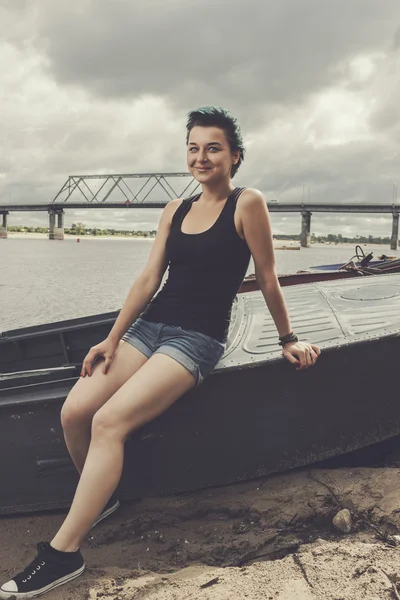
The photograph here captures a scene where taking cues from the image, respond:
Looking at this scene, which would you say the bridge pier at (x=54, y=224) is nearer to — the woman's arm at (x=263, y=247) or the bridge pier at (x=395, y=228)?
the bridge pier at (x=395, y=228)

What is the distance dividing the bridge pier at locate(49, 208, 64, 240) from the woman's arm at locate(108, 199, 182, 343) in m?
104

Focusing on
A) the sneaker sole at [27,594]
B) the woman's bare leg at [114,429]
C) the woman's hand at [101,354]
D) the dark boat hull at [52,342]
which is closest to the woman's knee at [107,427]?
the woman's bare leg at [114,429]

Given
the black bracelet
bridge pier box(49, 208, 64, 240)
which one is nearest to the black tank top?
the black bracelet

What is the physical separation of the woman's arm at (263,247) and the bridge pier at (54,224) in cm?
10391

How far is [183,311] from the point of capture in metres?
2.90

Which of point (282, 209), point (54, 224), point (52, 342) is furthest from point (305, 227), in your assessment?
point (52, 342)

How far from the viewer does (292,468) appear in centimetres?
363

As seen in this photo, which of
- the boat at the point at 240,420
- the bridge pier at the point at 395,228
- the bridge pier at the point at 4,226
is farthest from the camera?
Answer: the bridge pier at the point at 4,226

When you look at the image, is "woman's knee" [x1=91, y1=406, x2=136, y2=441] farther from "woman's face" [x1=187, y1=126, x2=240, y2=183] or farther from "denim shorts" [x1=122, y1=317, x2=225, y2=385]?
"woman's face" [x1=187, y1=126, x2=240, y2=183]

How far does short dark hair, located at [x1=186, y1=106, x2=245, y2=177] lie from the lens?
2.86 meters

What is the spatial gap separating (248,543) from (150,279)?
159 centimetres

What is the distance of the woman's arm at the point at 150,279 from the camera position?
120 inches

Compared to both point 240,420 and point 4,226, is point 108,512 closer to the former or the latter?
point 240,420

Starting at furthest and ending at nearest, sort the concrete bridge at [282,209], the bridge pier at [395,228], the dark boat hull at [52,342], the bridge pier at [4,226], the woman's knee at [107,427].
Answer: the bridge pier at [4,226]
the bridge pier at [395,228]
the concrete bridge at [282,209]
the dark boat hull at [52,342]
the woman's knee at [107,427]
